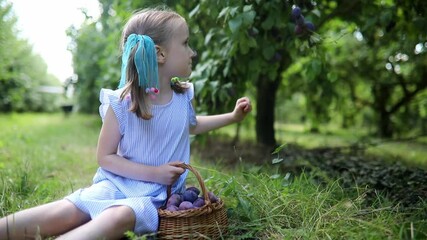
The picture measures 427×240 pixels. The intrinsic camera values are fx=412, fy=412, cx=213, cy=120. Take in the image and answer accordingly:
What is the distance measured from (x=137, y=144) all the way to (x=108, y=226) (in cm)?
42

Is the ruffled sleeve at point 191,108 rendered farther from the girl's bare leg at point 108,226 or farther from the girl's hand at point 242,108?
the girl's bare leg at point 108,226

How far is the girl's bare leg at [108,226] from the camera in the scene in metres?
1.45

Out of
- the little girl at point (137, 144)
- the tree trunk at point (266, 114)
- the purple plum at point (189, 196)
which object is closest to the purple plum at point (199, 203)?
the purple plum at point (189, 196)

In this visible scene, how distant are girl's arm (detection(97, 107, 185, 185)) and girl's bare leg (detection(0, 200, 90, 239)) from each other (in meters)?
0.22

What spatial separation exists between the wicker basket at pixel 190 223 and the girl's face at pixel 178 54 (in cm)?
56

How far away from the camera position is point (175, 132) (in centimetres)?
186

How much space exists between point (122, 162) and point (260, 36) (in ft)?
4.87

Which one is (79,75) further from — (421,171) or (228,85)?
(421,171)

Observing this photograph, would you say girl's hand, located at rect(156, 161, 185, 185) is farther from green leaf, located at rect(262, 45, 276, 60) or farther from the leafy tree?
the leafy tree

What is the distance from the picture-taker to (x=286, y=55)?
3486mm

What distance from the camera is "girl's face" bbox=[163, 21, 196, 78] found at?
1.82 m

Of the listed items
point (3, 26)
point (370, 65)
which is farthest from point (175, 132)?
point (370, 65)

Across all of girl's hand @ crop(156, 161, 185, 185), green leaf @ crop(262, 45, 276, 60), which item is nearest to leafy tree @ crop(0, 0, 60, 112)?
green leaf @ crop(262, 45, 276, 60)

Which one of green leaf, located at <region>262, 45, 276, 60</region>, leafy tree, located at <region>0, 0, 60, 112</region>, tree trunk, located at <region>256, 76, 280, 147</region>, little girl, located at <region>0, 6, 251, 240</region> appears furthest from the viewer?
tree trunk, located at <region>256, 76, 280, 147</region>
